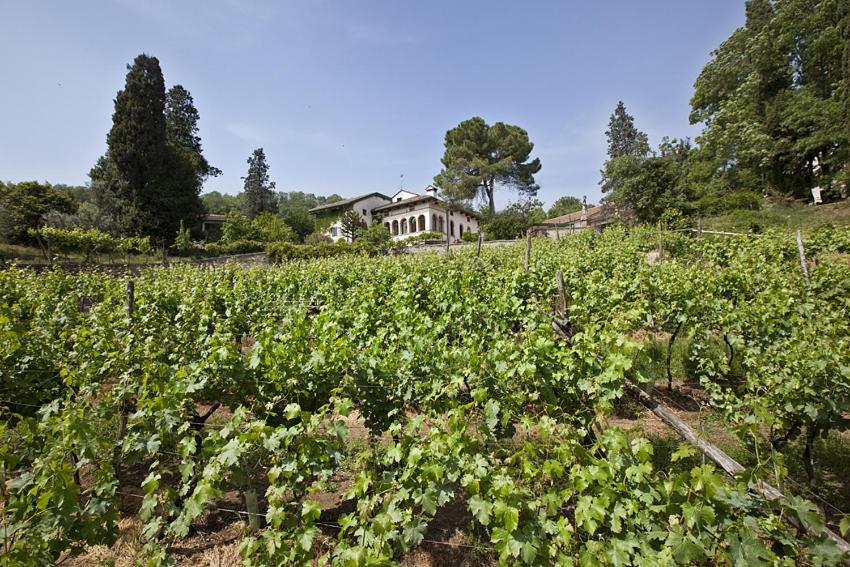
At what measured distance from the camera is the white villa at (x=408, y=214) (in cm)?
3750

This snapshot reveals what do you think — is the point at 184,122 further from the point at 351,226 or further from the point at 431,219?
the point at 431,219

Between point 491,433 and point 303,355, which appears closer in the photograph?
point 491,433

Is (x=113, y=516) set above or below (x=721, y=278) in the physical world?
below

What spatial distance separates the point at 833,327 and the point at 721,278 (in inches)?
82.8

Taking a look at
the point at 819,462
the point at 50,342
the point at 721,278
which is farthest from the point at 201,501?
the point at 721,278

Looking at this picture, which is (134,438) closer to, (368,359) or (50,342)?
(368,359)

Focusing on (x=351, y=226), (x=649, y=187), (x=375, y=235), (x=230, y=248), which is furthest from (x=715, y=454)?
(x=351, y=226)

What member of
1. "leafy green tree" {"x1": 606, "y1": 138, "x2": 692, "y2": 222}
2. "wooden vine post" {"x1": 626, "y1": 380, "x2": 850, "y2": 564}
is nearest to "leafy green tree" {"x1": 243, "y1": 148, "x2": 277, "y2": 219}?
"leafy green tree" {"x1": 606, "y1": 138, "x2": 692, "y2": 222}

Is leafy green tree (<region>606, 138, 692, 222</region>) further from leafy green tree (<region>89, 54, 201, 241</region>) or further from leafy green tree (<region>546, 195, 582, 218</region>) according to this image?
leafy green tree (<region>546, 195, 582, 218</region>)

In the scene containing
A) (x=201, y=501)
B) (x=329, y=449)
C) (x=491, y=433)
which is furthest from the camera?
(x=491, y=433)

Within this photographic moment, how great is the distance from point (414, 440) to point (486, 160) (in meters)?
38.9

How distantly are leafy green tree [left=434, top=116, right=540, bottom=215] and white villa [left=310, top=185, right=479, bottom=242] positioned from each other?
7.95 feet

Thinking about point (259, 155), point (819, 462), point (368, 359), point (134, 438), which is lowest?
point (819, 462)

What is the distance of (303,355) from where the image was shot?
9.21 ft
